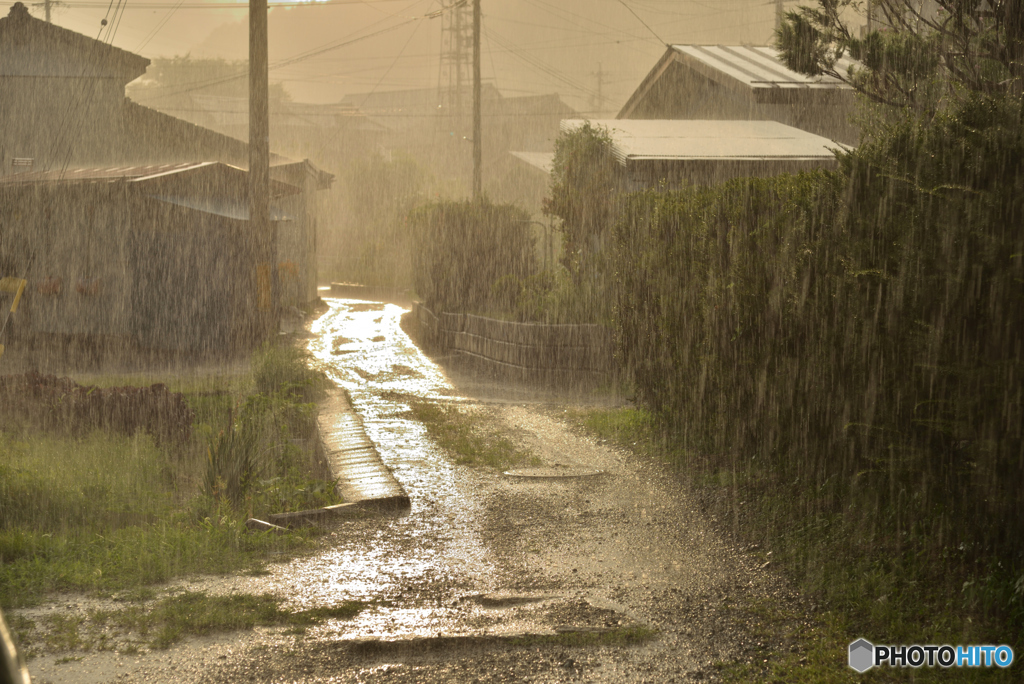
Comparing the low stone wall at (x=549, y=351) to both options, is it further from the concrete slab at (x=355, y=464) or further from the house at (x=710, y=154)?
the concrete slab at (x=355, y=464)

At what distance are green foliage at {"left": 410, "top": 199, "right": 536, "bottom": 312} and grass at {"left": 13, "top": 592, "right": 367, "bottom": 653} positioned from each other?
16684 millimetres

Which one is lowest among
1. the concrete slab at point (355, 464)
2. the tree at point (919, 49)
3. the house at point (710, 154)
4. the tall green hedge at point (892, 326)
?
the concrete slab at point (355, 464)

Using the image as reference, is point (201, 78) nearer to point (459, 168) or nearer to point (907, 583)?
point (459, 168)

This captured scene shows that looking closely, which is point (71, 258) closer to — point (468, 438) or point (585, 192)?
point (585, 192)

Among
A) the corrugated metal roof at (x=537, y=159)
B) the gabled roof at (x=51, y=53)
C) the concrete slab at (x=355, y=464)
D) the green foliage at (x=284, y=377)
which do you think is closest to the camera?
the concrete slab at (x=355, y=464)

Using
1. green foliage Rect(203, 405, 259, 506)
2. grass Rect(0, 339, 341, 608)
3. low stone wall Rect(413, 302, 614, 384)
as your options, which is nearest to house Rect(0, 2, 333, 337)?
low stone wall Rect(413, 302, 614, 384)

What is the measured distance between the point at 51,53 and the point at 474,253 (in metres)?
13.6

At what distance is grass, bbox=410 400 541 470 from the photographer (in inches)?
385

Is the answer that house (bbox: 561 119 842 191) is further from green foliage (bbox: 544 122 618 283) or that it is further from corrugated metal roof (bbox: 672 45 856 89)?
corrugated metal roof (bbox: 672 45 856 89)

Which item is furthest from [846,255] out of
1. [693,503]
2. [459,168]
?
[459,168]

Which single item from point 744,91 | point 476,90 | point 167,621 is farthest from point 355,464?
point 476,90

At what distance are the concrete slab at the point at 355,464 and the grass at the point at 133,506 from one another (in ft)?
0.74

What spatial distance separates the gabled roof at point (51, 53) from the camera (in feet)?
86.5

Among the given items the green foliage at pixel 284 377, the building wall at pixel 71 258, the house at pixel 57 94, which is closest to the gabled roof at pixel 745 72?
the green foliage at pixel 284 377
